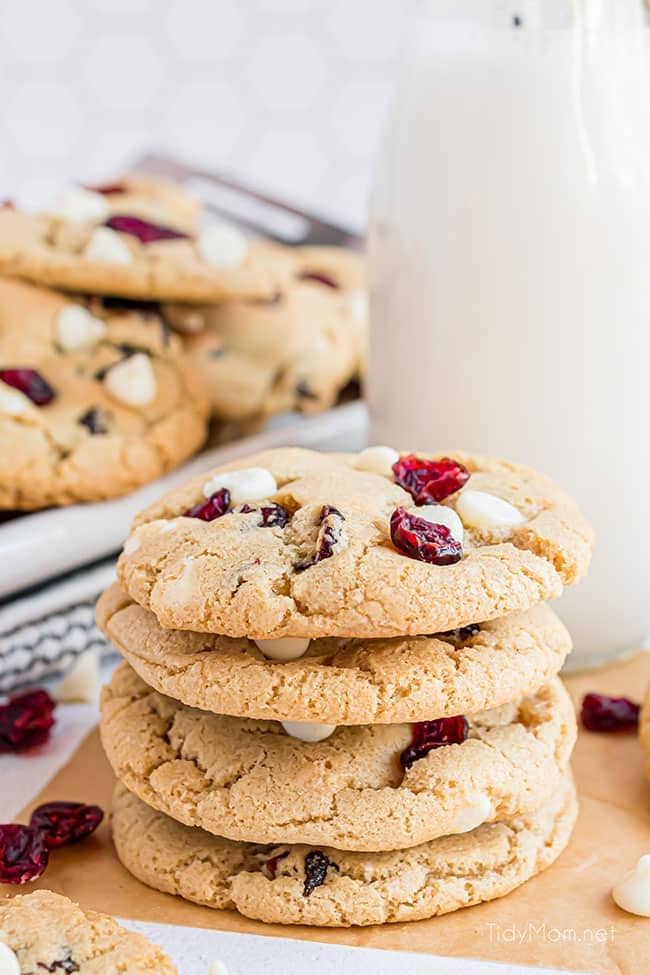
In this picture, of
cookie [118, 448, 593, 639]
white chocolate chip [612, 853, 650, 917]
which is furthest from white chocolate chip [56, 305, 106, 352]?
white chocolate chip [612, 853, 650, 917]

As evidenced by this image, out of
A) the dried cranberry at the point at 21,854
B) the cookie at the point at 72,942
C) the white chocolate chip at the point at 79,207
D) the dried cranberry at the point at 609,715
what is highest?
the white chocolate chip at the point at 79,207

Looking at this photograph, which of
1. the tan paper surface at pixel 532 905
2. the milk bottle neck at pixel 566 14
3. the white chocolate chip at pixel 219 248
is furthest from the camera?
the white chocolate chip at pixel 219 248

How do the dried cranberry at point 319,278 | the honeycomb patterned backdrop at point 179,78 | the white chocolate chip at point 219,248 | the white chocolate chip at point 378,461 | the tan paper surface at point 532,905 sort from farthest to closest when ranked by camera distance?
the honeycomb patterned backdrop at point 179,78 → the dried cranberry at point 319,278 → the white chocolate chip at point 219,248 → the white chocolate chip at point 378,461 → the tan paper surface at point 532,905

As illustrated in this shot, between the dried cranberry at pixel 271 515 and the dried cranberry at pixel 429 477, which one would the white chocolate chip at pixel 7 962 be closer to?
the dried cranberry at pixel 271 515

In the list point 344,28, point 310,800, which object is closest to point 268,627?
point 310,800

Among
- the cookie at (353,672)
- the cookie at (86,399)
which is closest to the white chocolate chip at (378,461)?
the cookie at (353,672)

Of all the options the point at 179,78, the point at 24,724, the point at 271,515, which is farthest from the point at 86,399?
the point at 179,78

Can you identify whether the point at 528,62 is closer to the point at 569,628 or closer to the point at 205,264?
the point at 205,264
